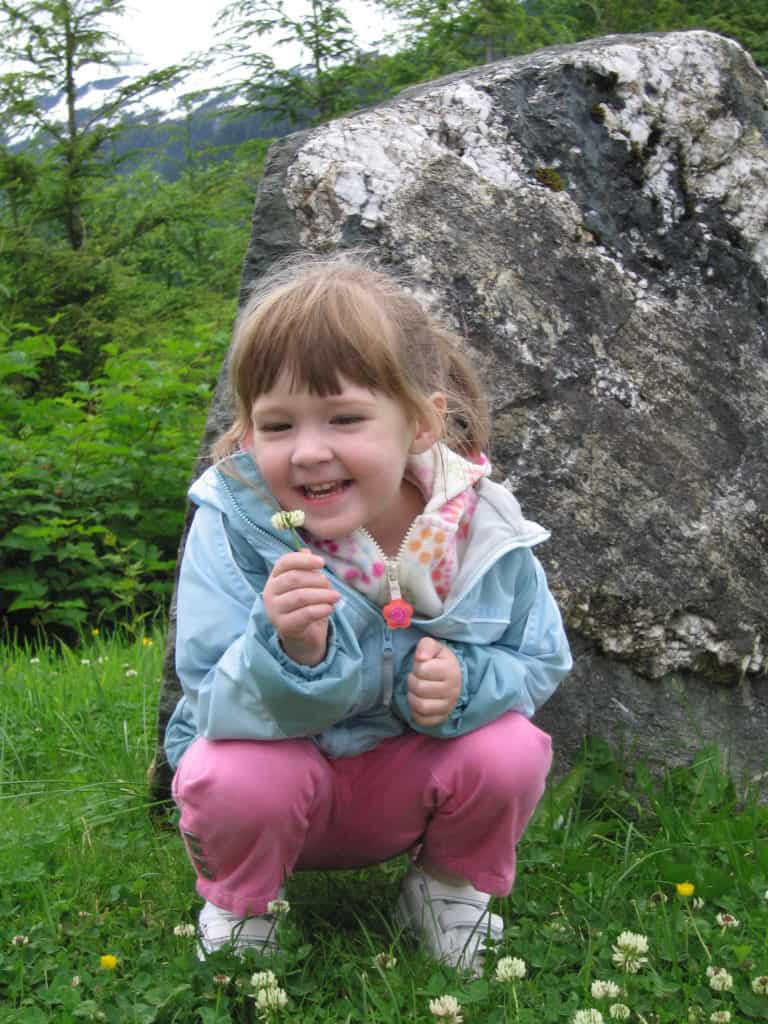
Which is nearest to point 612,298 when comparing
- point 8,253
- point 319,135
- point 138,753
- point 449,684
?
point 319,135

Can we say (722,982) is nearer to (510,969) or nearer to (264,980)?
(510,969)

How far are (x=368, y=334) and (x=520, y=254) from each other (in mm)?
994

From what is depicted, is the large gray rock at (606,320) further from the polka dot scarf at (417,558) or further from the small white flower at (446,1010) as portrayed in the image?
the small white flower at (446,1010)

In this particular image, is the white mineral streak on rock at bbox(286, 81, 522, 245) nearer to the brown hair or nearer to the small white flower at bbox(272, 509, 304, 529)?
the brown hair

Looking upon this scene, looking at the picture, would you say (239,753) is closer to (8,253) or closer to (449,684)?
(449,684)

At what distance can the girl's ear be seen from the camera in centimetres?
227

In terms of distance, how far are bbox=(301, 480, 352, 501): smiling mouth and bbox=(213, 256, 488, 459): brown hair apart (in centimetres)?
18

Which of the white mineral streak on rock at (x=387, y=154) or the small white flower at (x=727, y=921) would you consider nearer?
the small white flower at (x=727, y=921)

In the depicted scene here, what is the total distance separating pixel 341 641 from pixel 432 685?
0.62ft

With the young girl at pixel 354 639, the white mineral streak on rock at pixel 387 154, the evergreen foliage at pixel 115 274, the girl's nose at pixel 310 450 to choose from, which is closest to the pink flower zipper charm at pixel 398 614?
the young girl at pixel 354 639

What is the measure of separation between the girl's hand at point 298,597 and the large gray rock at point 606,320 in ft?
3.50

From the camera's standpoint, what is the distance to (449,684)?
2.14 meters

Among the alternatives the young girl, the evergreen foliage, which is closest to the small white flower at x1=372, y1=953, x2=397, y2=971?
the young girl

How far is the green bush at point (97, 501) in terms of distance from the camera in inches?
231
